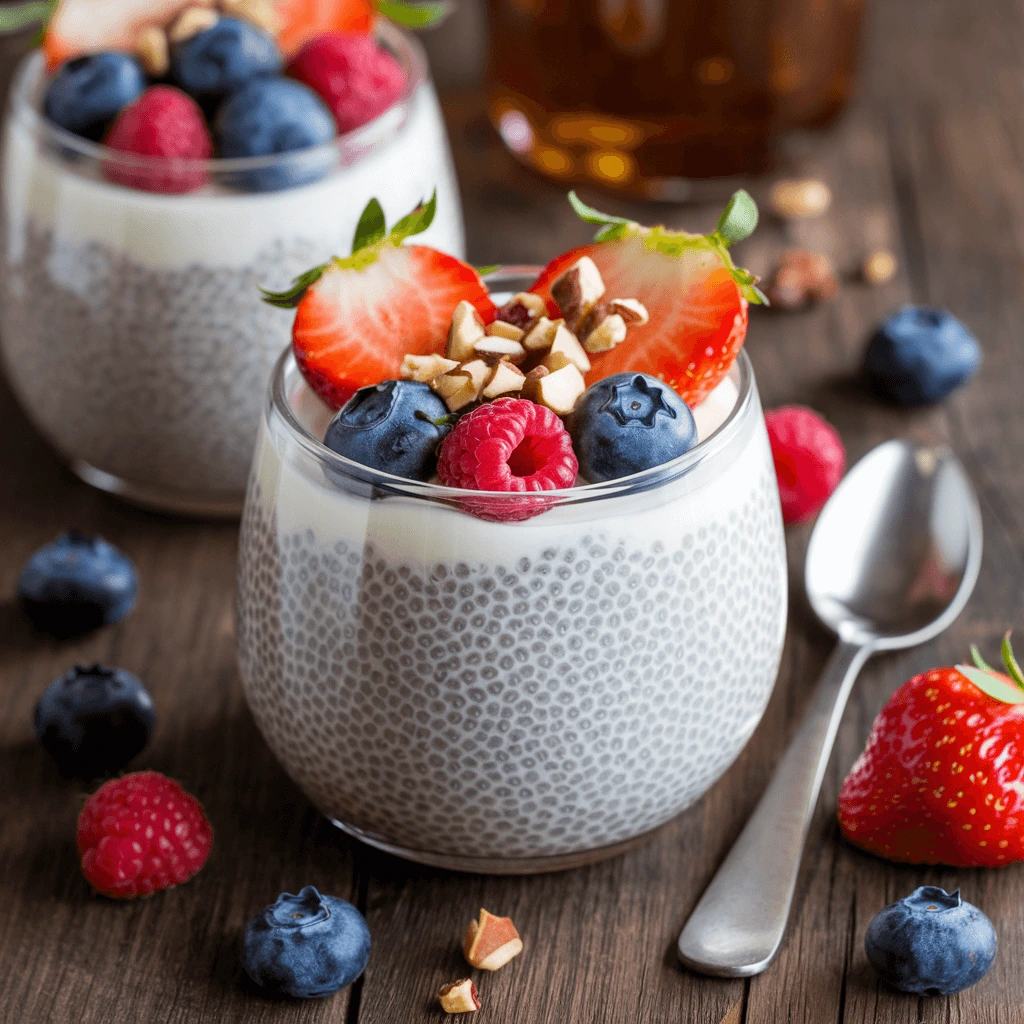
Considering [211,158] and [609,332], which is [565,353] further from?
[211,158]

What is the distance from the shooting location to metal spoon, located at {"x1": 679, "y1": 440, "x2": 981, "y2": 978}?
2.91 feet

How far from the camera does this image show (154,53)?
114 cm

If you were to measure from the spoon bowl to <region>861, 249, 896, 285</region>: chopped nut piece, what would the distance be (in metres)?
0.39

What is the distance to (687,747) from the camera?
0.85 m

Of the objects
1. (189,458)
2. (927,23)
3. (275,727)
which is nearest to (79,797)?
(275,727)

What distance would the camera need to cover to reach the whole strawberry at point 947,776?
34.2 inches

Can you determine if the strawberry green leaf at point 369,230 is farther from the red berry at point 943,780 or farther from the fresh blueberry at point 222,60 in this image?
the red berry at point 943,780

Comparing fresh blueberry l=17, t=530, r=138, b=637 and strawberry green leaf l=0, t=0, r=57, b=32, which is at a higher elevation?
strawberry green leaf l=0, t=0, r=57, b=32

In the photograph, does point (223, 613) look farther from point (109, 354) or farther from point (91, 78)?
point (91, 78)

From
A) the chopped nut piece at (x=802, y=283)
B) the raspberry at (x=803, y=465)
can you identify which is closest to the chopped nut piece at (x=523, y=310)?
the raspberry at (x=803, y=465)

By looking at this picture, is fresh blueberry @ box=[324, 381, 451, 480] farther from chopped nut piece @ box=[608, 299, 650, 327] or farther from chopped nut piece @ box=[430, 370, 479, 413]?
chopped nut piece @ box=[608, 299, 650, 327]

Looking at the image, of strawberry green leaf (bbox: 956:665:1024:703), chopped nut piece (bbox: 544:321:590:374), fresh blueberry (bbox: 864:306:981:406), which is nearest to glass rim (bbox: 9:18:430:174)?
chopped nut piece (bbox: 544:321:590:374)

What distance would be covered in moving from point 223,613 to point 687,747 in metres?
0.45

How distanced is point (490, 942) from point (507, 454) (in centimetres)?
30
